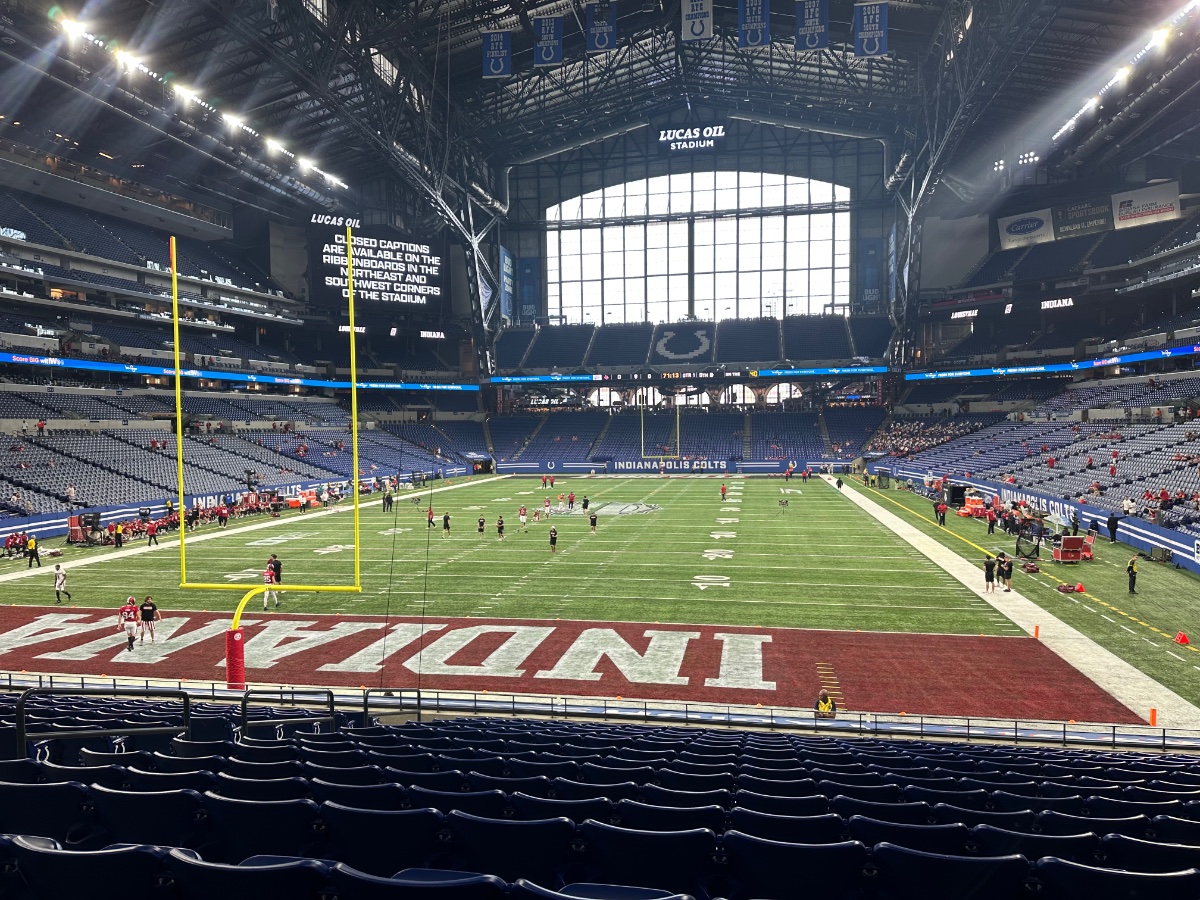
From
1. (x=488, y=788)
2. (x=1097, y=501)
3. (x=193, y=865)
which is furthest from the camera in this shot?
(x=1097, y=501)

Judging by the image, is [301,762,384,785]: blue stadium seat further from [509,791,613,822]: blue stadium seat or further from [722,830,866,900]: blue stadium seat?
[722,830,866,900]: blue stadium seat

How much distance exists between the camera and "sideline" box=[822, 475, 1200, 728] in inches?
530

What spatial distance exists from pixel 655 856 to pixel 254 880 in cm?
189

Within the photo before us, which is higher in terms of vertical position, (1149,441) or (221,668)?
(1149,441)

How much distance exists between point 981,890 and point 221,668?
684 inches

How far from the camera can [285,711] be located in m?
11.8

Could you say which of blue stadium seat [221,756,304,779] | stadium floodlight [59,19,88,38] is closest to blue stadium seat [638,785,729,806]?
blue stadium seat [221,756,304,779]

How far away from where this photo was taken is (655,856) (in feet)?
11.6

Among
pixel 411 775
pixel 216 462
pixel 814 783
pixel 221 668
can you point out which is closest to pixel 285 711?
pixel 221 668

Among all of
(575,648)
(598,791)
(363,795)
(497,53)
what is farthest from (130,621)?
(497,53)

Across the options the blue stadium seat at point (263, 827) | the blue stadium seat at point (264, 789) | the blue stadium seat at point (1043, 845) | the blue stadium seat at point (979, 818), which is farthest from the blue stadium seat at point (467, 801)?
the blue stadium seat at point (979, 818)

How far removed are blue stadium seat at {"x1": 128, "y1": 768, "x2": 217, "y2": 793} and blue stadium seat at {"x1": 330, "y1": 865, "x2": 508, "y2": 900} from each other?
3.02 meters

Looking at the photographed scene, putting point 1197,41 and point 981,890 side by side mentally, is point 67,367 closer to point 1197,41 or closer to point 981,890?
point 981,890

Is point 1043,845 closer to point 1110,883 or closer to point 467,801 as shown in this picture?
point 1110,883
